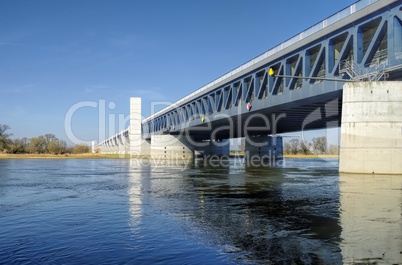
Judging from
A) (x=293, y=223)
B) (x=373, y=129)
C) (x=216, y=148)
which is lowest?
(x=293, y=223)

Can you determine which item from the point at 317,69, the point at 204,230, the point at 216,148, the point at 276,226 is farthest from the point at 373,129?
the point at 216,148

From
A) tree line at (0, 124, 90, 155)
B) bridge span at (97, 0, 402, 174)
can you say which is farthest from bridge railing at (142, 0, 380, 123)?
tree line at (0, 124, 90, 155)

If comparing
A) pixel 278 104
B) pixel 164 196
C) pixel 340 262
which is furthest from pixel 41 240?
pixel 278 104

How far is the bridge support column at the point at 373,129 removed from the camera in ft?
97.9

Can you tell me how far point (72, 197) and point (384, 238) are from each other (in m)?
16.0

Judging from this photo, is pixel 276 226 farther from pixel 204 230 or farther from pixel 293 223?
pixel 204 230

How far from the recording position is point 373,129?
3028cm

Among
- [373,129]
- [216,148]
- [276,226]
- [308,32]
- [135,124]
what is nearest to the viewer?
[276,226]

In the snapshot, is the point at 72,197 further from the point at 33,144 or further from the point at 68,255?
the point at 33,144

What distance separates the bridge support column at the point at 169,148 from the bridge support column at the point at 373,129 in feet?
243

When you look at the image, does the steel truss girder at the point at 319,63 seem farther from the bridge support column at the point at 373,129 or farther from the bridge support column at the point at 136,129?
the bridge support column at the point at 136,129

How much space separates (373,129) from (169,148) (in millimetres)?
76567

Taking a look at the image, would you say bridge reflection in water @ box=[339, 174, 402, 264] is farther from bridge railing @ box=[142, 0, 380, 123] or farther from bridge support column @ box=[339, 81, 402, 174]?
bridge railing @ box=[142, 0, 380, 123]

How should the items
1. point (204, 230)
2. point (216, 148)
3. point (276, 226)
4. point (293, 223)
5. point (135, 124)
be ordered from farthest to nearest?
point (135, 124)
point (216, 148)
point (293, 223)
point (276, 226)
point (204, 230)
